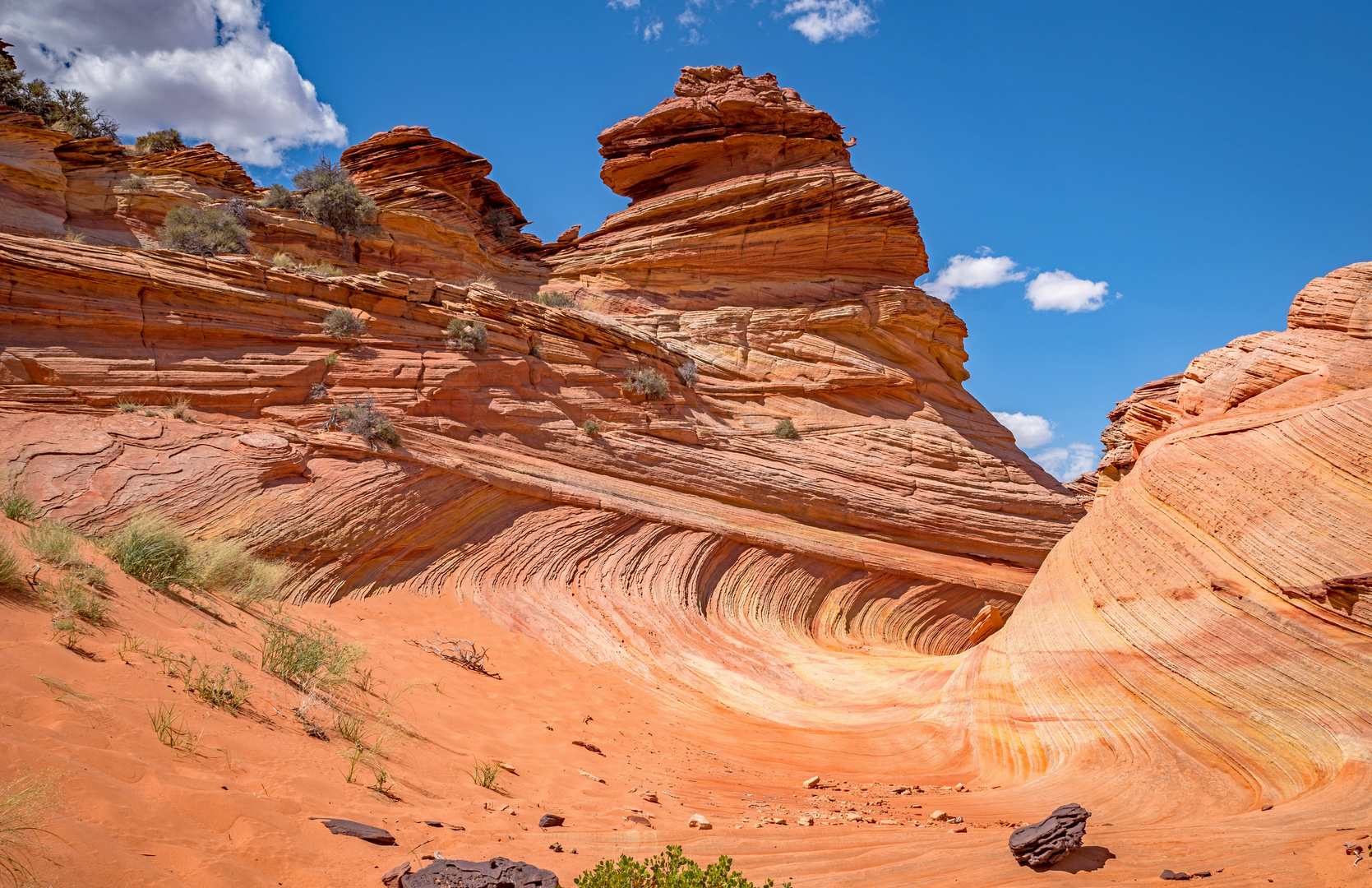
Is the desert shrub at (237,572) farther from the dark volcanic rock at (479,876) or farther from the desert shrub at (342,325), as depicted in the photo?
the dark volcanic rock at (479,876)

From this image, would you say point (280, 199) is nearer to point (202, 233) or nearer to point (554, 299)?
point (202, 233)

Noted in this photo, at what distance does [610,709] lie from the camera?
28.8 feet

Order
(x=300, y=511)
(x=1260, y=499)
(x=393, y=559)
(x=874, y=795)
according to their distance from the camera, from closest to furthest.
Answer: (x=874, y=795)
(x=1260, y=499)
(x=300, y=511)
(x=393, y=559)

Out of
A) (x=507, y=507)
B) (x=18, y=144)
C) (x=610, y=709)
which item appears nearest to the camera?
(x=610, y=709)

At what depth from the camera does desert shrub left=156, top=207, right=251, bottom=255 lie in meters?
16.6

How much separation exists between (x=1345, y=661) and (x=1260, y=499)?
1839 mm

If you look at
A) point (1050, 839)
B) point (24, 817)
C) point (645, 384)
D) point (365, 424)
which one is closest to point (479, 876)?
point (24, 817)

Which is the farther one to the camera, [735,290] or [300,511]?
[735,290]

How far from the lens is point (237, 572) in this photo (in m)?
8.71

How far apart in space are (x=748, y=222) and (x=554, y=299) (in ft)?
18.9

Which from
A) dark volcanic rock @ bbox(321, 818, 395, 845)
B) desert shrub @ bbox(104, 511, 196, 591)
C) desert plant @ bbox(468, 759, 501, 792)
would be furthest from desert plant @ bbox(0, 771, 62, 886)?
desert shrub @ bbox(104, 511, 196, 591)

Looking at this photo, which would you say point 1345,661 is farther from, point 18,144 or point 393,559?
point 18,144

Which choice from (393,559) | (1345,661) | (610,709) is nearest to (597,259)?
(393,559)

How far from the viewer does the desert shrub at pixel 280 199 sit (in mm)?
21141
